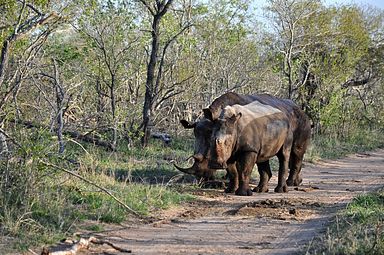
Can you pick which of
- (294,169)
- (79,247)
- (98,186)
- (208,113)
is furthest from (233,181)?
(79,247)

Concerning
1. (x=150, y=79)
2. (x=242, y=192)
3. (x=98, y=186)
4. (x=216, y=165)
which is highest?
(x=150, y=79)

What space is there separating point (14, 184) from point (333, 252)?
429cm

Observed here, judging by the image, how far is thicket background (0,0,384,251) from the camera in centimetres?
927

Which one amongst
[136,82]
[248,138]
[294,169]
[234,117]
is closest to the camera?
[234,117]

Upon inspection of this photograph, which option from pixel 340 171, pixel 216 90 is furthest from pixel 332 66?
pixel 340 171

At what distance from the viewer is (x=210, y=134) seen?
1247cm

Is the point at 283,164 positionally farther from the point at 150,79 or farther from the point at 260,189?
the point at 150,79

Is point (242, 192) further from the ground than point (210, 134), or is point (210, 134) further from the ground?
point (210, 134)

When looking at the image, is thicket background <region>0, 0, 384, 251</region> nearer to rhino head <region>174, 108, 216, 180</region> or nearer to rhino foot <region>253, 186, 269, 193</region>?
rhino head <region>174, 108, 216, 180</region>

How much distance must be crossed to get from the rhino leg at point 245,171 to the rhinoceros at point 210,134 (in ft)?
0.90

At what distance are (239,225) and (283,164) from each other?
5025 mm

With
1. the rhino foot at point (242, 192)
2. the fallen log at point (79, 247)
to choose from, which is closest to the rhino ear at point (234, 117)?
the rhino foot at point (242, 192)

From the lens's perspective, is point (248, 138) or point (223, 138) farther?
point (248, 138)

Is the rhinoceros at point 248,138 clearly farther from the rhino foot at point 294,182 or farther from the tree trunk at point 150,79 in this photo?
the tree trunk at point 150,79
